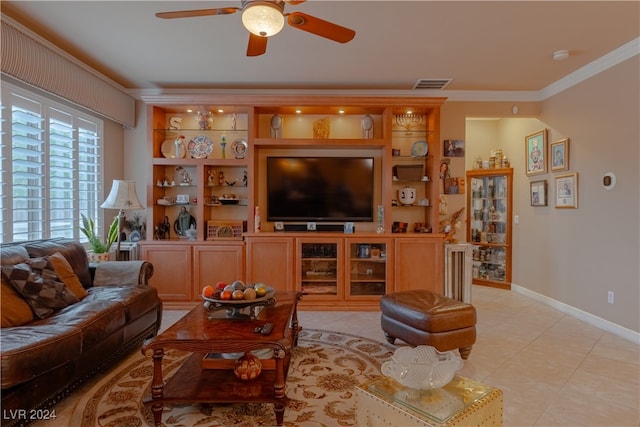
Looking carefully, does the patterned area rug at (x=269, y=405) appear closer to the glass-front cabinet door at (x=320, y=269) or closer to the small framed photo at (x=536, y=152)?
the glass-front cabinet door at (x=320, y=269)

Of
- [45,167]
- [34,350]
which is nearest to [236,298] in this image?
[34,350]

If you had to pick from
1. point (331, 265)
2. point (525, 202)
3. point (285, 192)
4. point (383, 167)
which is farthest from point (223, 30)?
point (525, 202)

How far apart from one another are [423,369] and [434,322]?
1.19 metres

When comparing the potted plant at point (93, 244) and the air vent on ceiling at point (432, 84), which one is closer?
the potted plant at point (93, 244)

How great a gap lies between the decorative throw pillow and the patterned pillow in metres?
0.09

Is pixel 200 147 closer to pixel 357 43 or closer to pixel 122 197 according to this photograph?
pixel 122 197

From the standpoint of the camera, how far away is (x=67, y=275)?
2826 millimetres

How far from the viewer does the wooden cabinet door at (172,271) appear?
4.31 m

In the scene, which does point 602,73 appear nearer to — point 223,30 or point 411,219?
point 411,219

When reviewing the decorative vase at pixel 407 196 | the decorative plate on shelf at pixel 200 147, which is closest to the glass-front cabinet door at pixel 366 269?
the decorative vase at pixel 407 196

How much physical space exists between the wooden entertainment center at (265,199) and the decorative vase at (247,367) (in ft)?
6.68

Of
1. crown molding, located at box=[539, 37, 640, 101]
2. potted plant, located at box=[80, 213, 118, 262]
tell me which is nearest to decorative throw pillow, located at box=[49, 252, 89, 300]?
potted plant, located at box=[80, 213, 118, 262]

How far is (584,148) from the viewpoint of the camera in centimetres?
397

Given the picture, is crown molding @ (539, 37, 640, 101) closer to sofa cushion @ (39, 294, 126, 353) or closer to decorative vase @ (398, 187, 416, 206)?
decorative vase @ (398, 187, 416, 206)
